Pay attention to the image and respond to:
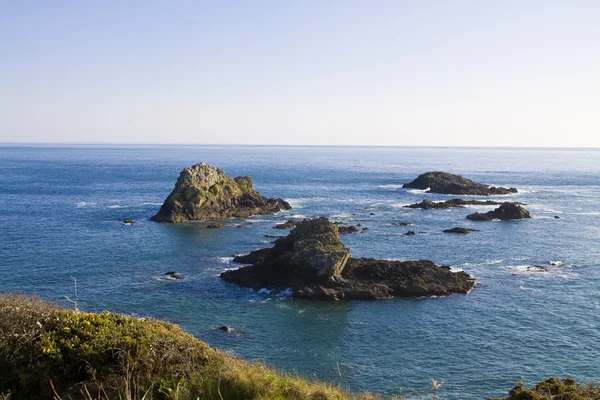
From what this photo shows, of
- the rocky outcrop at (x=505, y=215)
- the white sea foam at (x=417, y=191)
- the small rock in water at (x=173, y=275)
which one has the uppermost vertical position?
the white sea foam at (x=417, y=191)

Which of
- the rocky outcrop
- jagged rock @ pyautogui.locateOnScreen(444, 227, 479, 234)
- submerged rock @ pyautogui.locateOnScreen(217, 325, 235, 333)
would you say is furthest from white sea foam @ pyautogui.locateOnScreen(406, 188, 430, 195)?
submerged rock @ pyautogui.locateOnScreen(217, 325, 235, 333)

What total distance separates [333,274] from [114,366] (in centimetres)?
3433

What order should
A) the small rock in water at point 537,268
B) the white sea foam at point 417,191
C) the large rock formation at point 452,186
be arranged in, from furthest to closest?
the white sea foam at point 417,191
the large rock formation at point 452,186
the small rock in water at point 537,268

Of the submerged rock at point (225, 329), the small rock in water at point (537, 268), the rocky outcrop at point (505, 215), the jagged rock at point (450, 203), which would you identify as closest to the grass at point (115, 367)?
the submerged rock at point (225, 329)

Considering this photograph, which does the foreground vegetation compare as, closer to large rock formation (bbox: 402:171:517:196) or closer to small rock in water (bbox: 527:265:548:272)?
small rock in water (bbox: 527:265:548:272)

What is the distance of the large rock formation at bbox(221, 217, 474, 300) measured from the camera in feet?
155

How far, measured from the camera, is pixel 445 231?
2975 inches

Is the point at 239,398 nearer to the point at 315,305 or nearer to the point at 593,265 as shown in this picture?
the point at 315,305

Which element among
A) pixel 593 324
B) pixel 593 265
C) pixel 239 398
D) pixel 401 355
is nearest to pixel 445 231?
pixel 593 265

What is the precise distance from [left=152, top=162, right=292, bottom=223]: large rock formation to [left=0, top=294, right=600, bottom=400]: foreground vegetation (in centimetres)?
6491

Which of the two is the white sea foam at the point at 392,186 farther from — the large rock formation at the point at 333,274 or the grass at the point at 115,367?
the grass at the point at 115,367

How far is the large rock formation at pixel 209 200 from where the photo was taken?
84.6 meters

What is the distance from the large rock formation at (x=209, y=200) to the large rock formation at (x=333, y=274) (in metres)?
33.1

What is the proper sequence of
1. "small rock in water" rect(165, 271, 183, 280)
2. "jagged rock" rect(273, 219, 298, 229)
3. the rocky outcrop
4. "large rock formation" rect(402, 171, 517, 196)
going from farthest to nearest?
"large rock formation" rect(402, 171, 517, 196)
the rocky outcrop
"jagged rock" rect(273, 219, 298, 229)
"small rock in water" rect(165, 271, 183, 280)
